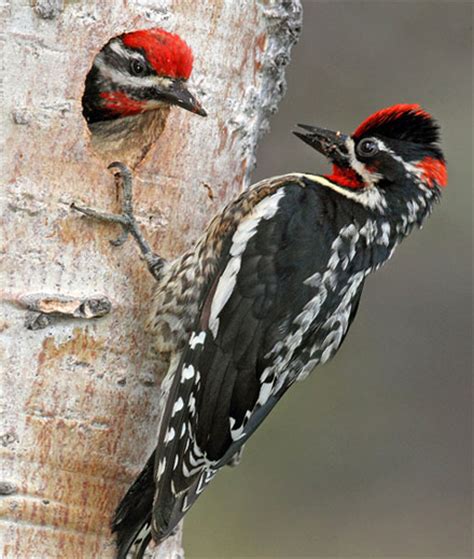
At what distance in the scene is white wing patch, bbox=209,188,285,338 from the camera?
3.30 meters

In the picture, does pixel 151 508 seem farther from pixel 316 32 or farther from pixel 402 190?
pixel 316 32

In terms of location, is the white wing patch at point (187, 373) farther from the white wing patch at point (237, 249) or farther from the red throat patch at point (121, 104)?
the red throat patch at point (121, 104)

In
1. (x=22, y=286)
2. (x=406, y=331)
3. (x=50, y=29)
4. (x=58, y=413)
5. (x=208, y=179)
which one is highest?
(x=50, y=29)

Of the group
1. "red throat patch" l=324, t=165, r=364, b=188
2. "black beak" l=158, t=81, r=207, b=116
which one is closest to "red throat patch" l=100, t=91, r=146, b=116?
"black beak" l=158, t=81, r=207, b=116

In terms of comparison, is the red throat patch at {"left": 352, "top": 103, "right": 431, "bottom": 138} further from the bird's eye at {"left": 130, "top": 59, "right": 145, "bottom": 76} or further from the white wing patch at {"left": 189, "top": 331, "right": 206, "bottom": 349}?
the white wing patch at {"left": 189, "top": 331, "right": 206, "bottom": 349}

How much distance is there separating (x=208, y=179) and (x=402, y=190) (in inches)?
21.7

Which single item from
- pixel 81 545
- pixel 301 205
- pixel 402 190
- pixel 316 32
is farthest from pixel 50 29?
pixel 316 32

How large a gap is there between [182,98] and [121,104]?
52cm

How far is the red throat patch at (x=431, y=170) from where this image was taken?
11.6 ft

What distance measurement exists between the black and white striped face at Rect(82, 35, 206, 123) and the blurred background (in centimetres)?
214

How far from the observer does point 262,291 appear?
330 centimetres

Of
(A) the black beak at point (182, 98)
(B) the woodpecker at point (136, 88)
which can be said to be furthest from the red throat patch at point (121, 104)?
(A) the black beak at point (182, 98)

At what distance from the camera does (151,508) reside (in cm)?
324

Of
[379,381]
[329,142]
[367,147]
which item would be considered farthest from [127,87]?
[379,381]
